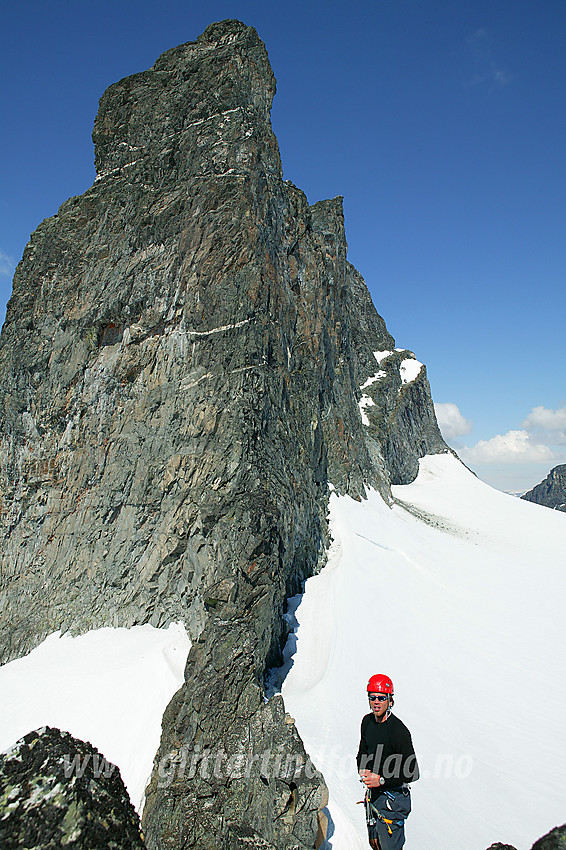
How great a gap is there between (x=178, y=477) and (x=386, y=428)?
86.2ft

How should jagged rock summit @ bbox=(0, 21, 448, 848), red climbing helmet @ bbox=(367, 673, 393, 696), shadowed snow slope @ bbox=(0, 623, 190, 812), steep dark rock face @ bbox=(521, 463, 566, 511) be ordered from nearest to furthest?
red climbing helmet @ bbox=(367, 673, 393, 696)
shadowed snow slope @ bbox=(0, 623, 190, 812)
jagged rock summit @ bbox=(0, 21, 448, 848)
steep dark rock face @ bbox=(521, 463, 566, 511)

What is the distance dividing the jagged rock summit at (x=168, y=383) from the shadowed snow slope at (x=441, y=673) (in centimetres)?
136

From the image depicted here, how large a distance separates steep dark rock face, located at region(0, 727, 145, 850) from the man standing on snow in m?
2.14

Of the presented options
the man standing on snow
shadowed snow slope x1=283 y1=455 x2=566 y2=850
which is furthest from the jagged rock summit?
the man standing on snow

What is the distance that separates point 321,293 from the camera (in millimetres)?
23047

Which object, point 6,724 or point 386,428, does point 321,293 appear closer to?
point 386,428

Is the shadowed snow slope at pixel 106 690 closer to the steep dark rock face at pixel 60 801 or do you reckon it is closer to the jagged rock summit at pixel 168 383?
the jagged rock summit at pixel 168 383

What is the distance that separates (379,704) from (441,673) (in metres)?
9.10

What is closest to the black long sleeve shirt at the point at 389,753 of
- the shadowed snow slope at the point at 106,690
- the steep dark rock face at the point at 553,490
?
the shadowed snow slope at the point at 106,690

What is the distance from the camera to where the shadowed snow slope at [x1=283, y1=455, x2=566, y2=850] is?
24.2ft

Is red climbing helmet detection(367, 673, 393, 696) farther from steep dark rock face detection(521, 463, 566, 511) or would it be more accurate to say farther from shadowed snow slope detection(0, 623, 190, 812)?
steep dark rock face detection(521, 463, 566, 511)

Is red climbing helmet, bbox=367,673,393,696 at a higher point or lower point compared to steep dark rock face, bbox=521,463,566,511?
lower

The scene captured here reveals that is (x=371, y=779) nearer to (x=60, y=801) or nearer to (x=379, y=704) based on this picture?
(x=379, y=704)

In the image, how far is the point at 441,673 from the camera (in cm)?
1166
